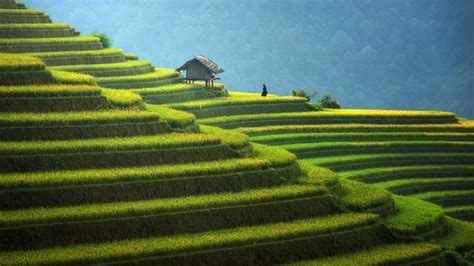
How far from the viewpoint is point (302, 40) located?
125938 mm

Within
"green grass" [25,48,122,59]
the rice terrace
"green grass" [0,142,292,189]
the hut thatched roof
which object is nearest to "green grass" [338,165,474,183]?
the rice terrace

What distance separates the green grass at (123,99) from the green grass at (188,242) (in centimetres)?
662

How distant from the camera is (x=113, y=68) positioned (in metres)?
49.5

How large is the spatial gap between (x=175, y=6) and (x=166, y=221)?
10296cm

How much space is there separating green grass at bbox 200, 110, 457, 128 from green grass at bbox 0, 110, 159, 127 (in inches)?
580

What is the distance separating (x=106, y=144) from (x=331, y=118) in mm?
24110

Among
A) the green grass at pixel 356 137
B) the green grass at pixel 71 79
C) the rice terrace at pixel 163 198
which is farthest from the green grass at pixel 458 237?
the green grass at pixel 71 79

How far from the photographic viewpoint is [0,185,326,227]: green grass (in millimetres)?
28000

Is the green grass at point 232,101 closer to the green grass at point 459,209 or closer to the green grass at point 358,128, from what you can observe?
the green grass at point 358,128

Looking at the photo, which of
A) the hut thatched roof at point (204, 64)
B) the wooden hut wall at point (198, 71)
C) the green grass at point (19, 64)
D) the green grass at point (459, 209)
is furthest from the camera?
the wooden hut wall at point (198, 71)

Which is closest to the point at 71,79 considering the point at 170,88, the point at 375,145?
the point at 170,88

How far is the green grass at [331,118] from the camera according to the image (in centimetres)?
5031

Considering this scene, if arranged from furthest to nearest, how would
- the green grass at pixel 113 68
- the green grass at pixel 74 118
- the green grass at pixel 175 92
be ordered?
1. the green grass at pixel 175 92
2. the green grass at pixel 113 68
3. the green grass at pixel 74 118

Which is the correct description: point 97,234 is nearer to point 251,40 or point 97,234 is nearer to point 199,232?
point 199,232
